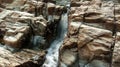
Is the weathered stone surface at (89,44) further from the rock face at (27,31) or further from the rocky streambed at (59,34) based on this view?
the rock face at (27,31)

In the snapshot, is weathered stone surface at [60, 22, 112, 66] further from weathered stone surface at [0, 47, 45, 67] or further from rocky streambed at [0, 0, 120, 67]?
weathered stone surface at [0, 47, 45, 67]

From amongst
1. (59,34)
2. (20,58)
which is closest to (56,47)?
(59,34)

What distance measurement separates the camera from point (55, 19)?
57.1 ft

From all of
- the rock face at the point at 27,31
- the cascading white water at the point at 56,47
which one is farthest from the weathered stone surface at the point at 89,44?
the rock face at the point at 27,31

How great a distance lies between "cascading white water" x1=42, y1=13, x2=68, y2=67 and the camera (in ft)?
46.9

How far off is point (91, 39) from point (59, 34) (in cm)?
576

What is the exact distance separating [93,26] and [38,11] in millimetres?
6716

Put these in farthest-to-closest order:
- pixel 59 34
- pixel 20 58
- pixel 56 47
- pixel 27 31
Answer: pixel 59 34, pixel 56 47, pixel 27 31, pixel 20 58

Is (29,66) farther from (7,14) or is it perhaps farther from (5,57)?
(7,14)

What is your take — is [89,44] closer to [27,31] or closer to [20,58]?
[20,58]

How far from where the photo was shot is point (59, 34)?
56.7 ft

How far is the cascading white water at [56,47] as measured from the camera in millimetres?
14310

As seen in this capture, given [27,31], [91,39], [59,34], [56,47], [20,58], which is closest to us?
[91,39]

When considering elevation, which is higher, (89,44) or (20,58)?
(89,44)
